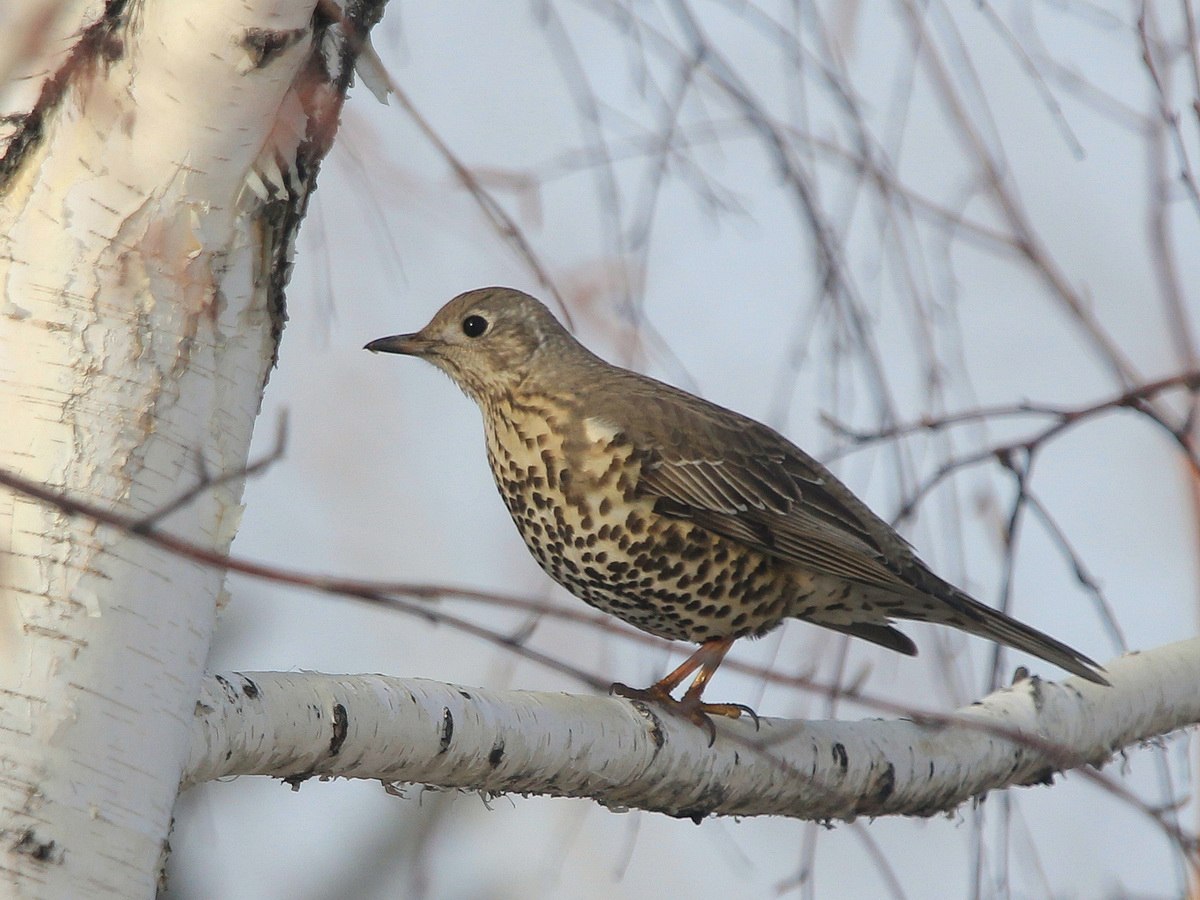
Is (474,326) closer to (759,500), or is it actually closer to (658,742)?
(759,500)

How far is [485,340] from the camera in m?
4.23

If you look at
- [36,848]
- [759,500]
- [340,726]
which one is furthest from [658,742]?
[36,848]

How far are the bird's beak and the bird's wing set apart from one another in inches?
29.4

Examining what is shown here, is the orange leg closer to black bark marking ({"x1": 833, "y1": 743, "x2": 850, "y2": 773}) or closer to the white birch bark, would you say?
black bark marking ({"x1": 833, "y1": 743, "x2": 850, "y2": 773})

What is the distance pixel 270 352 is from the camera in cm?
Answer: 199

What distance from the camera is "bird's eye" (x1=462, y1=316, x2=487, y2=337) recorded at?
4.28m

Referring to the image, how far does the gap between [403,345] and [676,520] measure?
980mm

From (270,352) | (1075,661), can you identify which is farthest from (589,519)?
(270,352)

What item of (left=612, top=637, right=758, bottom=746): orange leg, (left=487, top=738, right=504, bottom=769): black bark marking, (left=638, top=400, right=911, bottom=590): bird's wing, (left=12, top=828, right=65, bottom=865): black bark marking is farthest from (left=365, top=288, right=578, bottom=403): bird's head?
(left=12, top=828, right=65, bottom=865): black bark marking

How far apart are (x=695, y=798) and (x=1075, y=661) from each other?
969 mm

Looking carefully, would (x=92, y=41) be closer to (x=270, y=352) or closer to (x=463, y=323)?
(x=270, y=352)

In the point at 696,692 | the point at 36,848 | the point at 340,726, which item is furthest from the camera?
the point at 696,692

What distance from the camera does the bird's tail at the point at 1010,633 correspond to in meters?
3.34

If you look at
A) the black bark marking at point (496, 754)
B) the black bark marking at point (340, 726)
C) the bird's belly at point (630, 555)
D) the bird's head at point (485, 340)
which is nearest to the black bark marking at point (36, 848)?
the black bark marking at point (340, 726)
